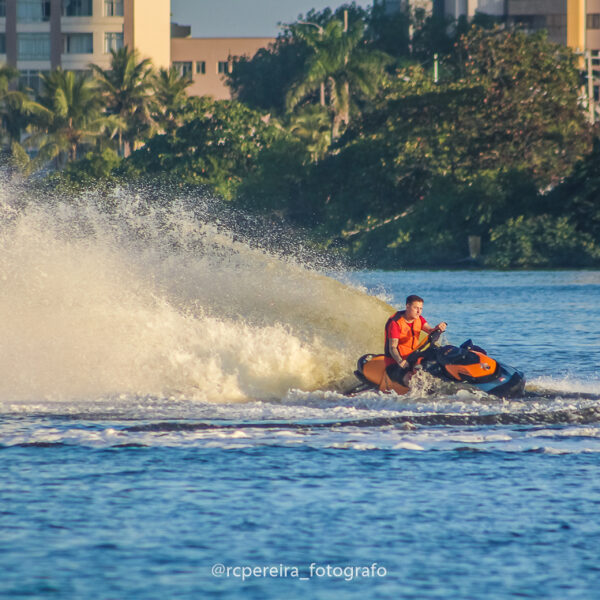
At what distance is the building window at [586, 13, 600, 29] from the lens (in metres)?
109

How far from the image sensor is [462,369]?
16.2 metres

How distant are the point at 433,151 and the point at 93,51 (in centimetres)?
4254

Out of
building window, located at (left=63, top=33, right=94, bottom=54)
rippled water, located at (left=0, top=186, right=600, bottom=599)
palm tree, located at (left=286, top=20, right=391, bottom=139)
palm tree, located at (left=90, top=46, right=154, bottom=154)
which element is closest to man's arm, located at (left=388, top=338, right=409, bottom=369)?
rippled water, located at (left=0, top=186, right=600, bottom=599)

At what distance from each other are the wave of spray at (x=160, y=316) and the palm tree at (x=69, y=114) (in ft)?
204

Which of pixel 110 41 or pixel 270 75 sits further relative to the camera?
pixel 270 75

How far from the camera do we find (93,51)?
103 metres

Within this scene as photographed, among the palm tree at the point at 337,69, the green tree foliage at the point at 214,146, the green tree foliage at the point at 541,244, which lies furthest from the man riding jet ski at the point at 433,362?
the palm tree at the point at 337,69

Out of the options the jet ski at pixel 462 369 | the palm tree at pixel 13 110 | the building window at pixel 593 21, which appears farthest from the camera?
the building window at pixel 593 21

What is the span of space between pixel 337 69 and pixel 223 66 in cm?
4469

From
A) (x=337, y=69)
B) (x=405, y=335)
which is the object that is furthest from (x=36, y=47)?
(x=405, y=335)

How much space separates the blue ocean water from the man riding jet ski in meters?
0.21

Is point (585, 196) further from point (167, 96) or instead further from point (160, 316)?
point (160, 316)

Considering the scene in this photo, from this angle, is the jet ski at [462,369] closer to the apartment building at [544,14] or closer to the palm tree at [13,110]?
the palm tree at [13,110]

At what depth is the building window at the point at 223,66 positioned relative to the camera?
411ft
